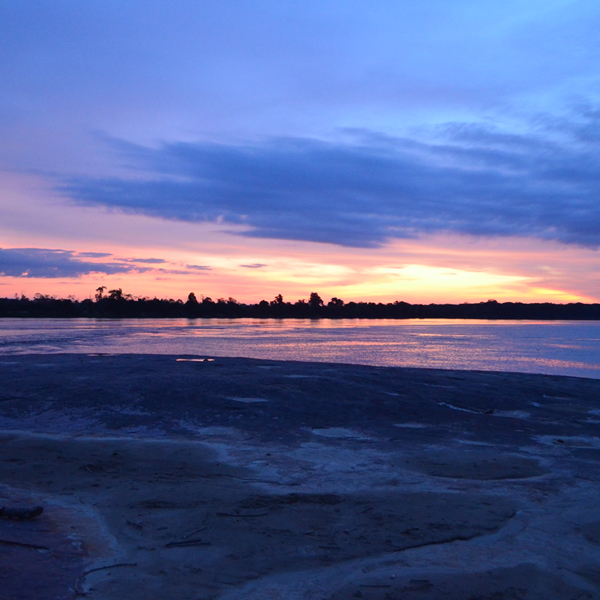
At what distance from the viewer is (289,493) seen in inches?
266

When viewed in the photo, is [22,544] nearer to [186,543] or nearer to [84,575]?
[84,575]

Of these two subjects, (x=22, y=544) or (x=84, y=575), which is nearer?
(x=84, y=575)

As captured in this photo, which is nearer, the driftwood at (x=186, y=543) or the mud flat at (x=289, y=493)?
the mud flat at (x=289, y=493)

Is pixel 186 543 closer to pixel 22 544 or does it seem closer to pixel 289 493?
pixel 22 544

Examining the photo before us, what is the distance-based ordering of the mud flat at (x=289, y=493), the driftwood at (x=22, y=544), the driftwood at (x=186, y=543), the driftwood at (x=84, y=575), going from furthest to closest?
the driftwood at (x=186, y=543)
the driftwood at (x=22, y=544)
the mud flat at (x=289, y=493)
the driftwood at (x=84, y=575)

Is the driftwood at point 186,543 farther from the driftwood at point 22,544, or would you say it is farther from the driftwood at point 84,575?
the driftwood at point 22,544

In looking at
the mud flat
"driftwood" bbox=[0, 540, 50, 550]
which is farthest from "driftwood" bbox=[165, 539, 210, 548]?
"driftwood" bbox=[0, 540, 50, 550]

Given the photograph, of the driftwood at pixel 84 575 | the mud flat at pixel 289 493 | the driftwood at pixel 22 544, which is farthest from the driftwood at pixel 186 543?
the driftwood at pixel 22 544

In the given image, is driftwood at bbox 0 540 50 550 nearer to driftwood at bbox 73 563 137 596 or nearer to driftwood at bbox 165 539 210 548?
driftwood at bbox 73 563 137 596

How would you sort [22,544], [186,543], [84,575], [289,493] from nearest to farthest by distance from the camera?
1. [84,575]
2. [22,544]
3. [186,543]
4. [289,493]

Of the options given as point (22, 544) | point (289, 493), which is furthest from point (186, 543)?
point (289, 493)

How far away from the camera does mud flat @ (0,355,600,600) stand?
15.3 feet

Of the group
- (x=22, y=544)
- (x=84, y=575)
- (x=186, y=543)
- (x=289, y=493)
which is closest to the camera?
(x=84, y=575)

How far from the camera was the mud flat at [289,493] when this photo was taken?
184 inches
